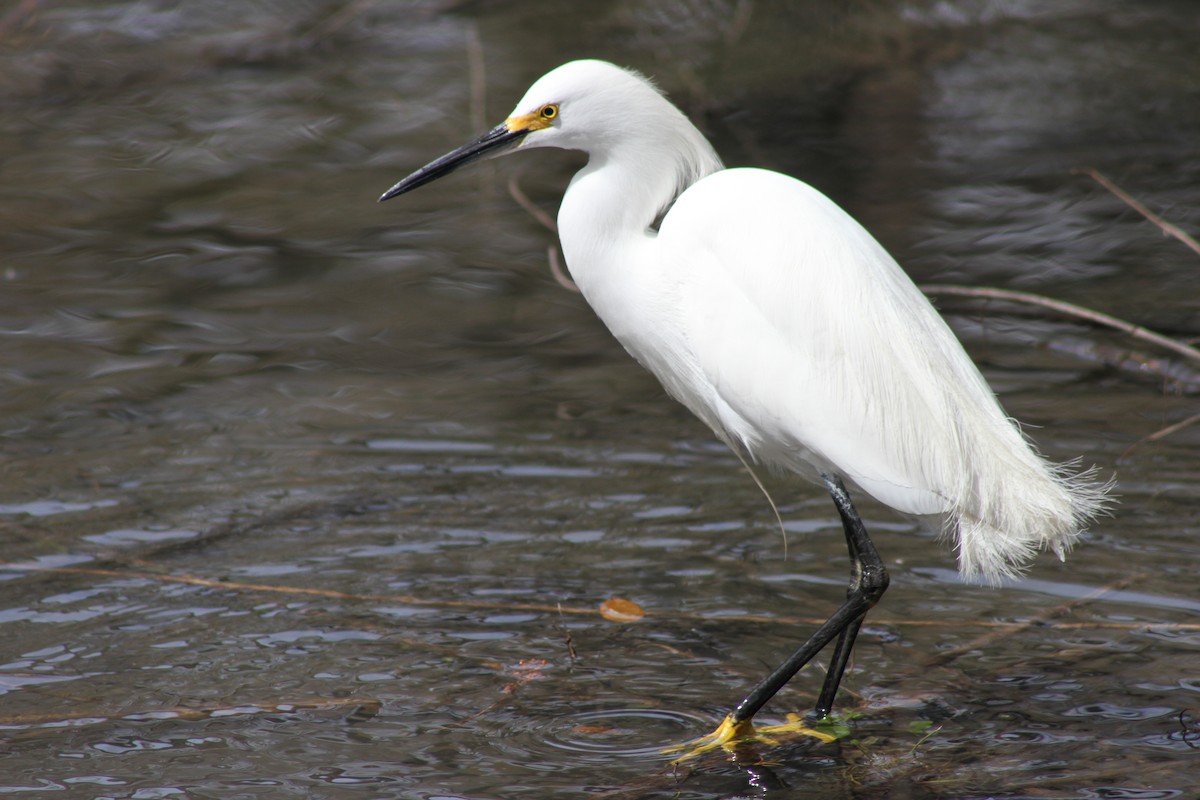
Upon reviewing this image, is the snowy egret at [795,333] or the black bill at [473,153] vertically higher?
the black bill at [473,153]

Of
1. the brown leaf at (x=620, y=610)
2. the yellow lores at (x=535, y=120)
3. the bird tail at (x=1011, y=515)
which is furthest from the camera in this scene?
the brown leaf at (x=620, y=610)

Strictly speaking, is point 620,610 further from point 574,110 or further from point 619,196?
point 574,110

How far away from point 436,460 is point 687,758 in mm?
1805

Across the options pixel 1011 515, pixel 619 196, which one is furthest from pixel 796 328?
pixel 1011 515

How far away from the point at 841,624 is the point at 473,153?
1316mm

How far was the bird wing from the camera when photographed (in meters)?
3.05

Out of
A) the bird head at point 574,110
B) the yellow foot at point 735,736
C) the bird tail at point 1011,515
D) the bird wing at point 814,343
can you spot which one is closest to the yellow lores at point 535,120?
the bird head at point 574,110

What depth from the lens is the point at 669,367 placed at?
129 inches

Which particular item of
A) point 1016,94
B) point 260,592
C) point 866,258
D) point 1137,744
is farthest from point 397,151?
point 1137,744

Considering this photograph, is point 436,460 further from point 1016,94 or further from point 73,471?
point 1016,94

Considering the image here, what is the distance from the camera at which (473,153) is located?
3.20 m

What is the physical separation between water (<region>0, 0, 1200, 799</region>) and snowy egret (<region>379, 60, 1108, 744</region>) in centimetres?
38

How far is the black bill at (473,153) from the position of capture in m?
3.17

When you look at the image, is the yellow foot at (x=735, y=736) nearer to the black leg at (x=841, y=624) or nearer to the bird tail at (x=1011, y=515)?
the black leg at (x=841, y=624)
